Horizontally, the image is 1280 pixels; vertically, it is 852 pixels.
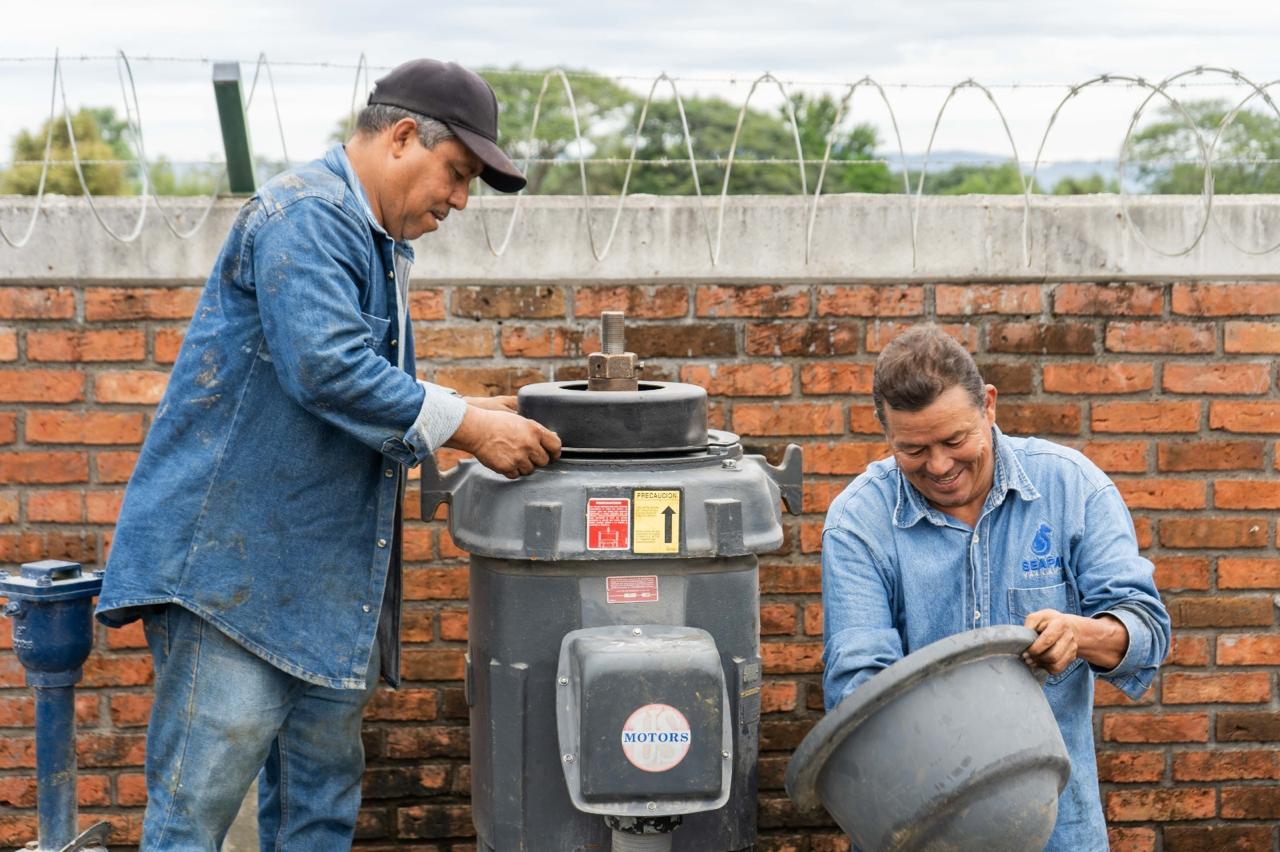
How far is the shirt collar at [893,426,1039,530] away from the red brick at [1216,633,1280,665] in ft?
4.63

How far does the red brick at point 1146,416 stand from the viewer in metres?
3.49

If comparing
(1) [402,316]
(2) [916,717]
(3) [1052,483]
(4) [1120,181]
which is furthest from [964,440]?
(4) [1120,181]

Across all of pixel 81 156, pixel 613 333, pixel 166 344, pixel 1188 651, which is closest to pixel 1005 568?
pixel 613 333

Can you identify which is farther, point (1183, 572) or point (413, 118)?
point (1183, 572)

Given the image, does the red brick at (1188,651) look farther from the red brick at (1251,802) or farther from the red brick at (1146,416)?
the red brick at (1146,416)

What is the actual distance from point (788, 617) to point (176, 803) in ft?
5.14

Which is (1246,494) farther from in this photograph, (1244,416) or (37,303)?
(37,303)

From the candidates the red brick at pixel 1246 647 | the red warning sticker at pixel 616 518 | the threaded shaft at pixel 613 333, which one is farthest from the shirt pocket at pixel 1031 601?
the red brick at pixel 1246 647

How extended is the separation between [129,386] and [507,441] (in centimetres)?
141

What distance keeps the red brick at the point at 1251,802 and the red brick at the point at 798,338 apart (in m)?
1.50

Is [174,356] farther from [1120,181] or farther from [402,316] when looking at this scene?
[1120,181]

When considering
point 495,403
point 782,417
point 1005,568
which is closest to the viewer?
point 1005,568

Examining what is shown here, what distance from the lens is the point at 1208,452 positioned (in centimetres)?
351

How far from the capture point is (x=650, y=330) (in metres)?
3.46
